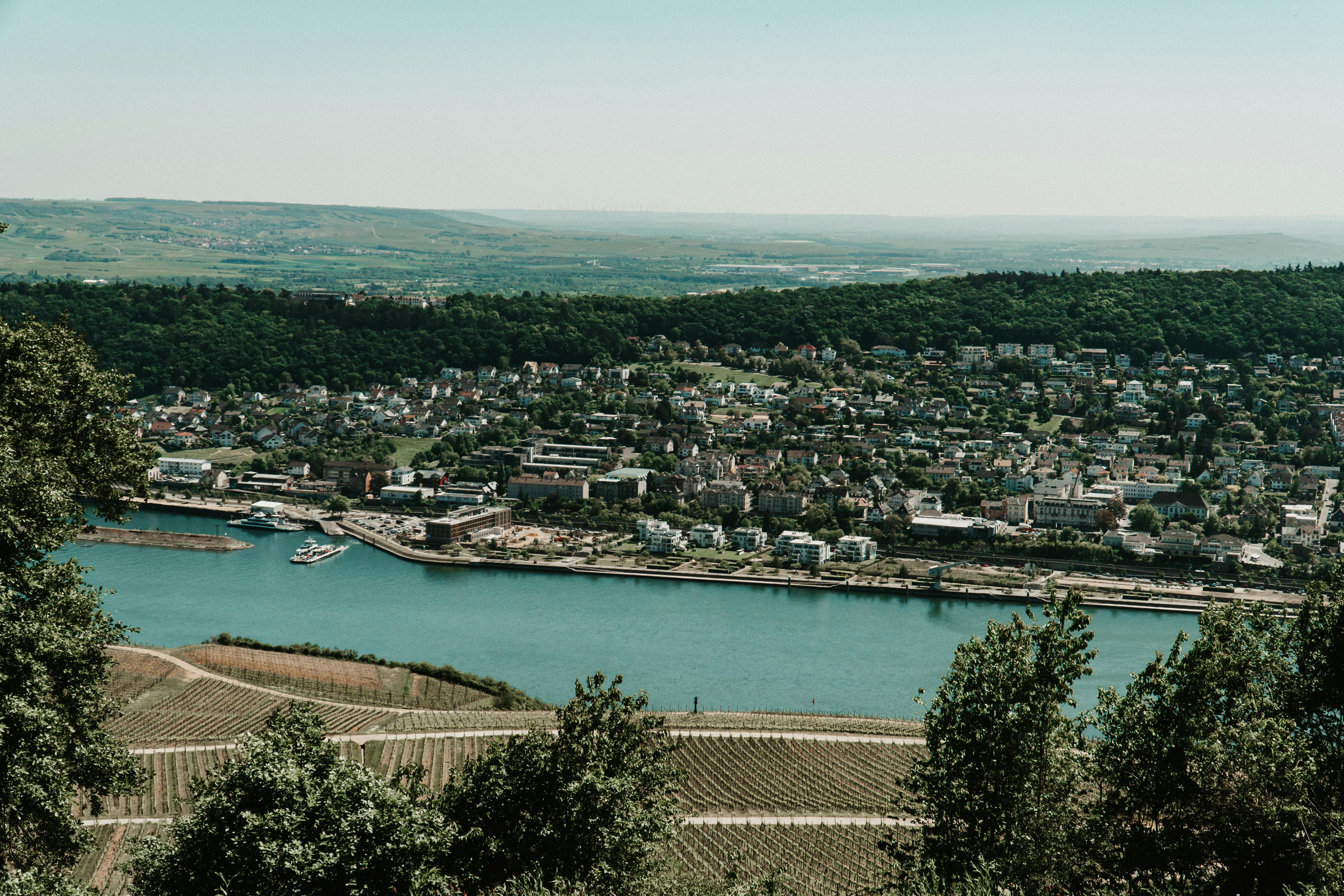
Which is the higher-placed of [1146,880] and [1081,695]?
[1146,880]

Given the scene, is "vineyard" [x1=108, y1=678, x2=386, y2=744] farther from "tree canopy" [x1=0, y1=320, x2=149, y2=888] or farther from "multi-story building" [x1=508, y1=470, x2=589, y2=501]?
"multi-story building" [x1=508, y1=470, x2=589, y2=501]

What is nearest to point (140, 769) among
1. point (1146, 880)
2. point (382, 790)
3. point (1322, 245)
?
point (382, 790)

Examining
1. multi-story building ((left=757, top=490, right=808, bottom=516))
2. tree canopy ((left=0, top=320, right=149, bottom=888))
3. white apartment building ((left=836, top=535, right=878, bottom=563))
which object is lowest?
white apartment building ((left=836, top=535, right=878, bottom=563))

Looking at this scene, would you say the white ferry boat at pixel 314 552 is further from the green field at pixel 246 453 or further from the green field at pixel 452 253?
the green field at pixel 452 253

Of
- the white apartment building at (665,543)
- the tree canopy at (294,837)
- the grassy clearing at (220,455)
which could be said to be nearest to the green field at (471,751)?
the tree canopy at (294,837)

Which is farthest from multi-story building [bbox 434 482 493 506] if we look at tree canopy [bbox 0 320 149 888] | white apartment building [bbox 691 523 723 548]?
tree canopy [bbox 0 320 149 888]

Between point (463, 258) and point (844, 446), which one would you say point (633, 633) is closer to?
point (844, 446)

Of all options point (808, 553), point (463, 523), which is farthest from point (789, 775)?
point (463, 523)
